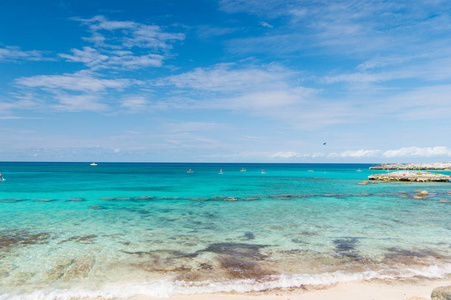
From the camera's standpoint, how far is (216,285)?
10344 mm

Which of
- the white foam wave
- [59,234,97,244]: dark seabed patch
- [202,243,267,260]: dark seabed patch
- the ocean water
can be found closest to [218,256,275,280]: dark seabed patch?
the ocean water

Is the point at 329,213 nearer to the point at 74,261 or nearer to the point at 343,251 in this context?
the point at 343,251

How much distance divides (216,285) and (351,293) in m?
4.63

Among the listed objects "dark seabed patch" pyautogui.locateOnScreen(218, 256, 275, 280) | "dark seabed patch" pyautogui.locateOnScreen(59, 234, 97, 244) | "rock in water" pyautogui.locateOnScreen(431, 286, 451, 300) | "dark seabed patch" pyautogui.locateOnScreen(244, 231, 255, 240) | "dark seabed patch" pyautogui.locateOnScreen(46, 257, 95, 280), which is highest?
"rock in water" pyautogui.locateOnScreen(431, 286, 451, 300)

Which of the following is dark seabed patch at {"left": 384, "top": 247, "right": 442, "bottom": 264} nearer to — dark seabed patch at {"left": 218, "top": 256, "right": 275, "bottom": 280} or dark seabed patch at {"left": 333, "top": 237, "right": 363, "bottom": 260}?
dark seabed patch at {"left": 333, "top": 237, "right": 363, "bottom": 260}

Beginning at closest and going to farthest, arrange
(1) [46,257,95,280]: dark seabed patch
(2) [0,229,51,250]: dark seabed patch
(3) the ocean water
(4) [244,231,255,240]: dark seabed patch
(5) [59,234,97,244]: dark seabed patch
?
(3) the ocean water
(1) [46,257,95,280]: dark seabed patch
(2) [0,229,51,250]: dark seabed patch
(5) [59,234,97,244]: dark seabed patch
(4) [244,231,255,240]: dark seabed patch

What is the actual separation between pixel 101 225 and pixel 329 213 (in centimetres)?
1874

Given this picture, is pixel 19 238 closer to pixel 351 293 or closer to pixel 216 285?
pixel 216 285

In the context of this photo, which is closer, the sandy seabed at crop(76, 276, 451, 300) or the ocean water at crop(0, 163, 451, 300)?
the sandy seabed at crop(76, 276, 451, 300)

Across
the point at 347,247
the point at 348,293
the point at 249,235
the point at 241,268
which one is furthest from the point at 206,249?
the point at 347,247

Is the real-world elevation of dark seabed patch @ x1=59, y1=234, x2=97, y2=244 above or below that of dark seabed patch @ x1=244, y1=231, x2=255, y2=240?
above

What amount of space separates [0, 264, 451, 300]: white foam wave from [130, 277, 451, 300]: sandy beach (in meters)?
0.31

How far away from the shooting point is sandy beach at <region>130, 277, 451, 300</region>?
31.1 feet

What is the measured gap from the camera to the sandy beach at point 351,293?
9.48 metres
